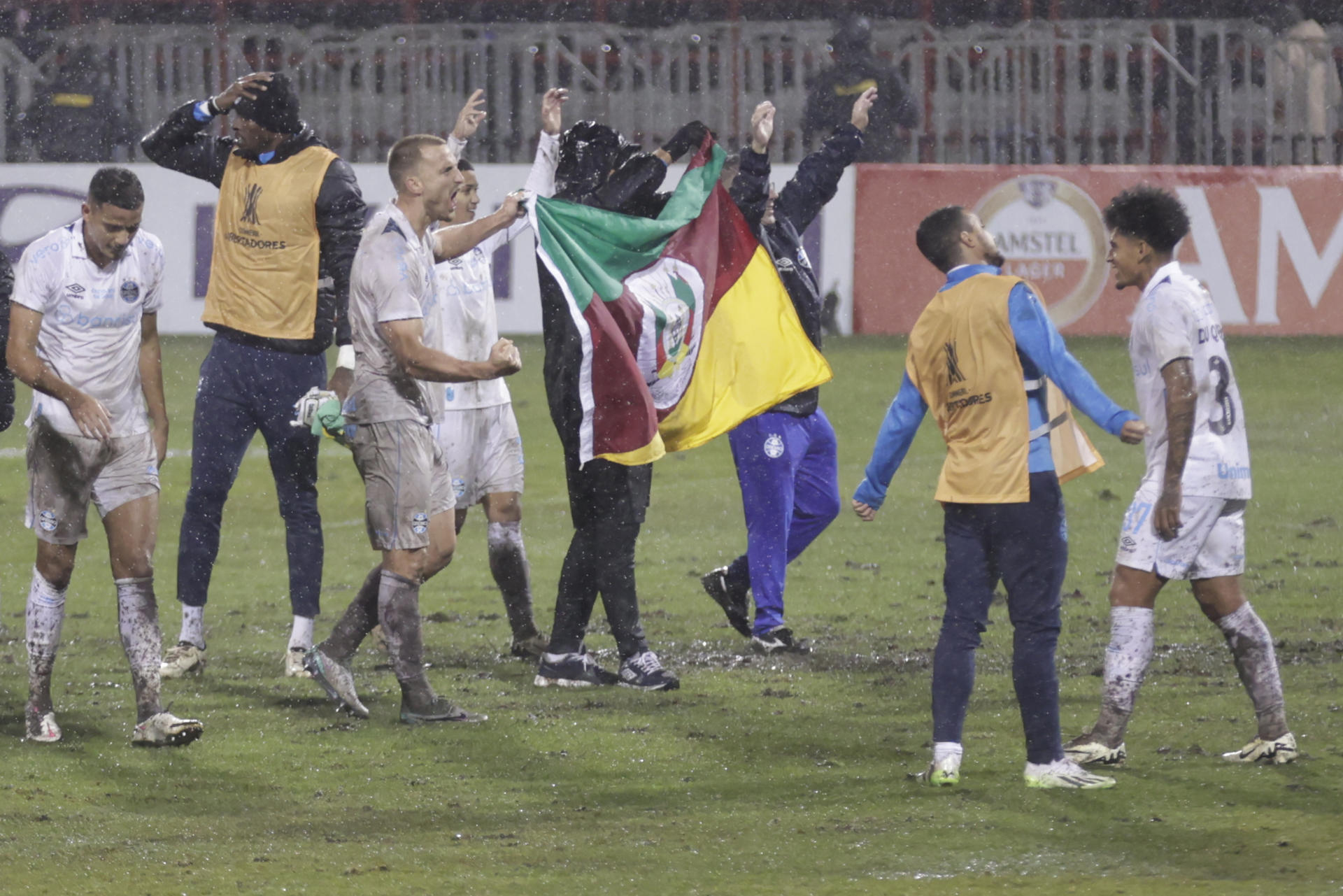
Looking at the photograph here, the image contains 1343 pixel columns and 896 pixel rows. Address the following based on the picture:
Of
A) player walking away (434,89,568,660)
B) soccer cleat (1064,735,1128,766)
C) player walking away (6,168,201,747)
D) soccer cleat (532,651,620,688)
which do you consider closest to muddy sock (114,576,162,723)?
player walking away (6,168,201,747)

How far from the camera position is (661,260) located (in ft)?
22.9

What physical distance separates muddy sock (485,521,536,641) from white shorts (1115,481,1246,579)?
279cm

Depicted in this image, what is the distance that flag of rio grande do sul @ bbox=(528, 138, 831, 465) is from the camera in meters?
6.58

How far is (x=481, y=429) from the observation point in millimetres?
7418

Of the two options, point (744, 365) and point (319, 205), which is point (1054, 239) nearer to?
point (744, 365)

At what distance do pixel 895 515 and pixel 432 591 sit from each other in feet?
10.2

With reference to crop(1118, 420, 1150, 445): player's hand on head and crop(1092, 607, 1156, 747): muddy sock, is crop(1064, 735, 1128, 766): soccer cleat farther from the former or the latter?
crop(1118, 420, 1150, 445): player's hand on head

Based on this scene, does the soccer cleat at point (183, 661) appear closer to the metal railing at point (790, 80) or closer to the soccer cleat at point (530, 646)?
the soccer cleat at point (530, 646)

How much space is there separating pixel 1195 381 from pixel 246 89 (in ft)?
11.5

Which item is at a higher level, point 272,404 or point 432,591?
point 272,404

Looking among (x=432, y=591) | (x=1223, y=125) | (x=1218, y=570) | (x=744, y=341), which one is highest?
(x=1223, y=125)

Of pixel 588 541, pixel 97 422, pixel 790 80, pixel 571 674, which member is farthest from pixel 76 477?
pixel 790 80

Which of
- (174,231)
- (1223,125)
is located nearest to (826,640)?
(174,231)

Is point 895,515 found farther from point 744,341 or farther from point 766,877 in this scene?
point 766,877
